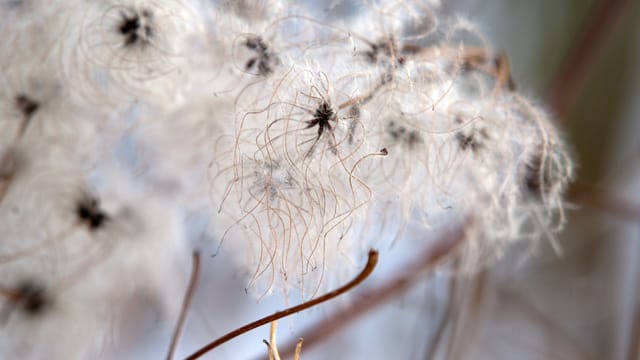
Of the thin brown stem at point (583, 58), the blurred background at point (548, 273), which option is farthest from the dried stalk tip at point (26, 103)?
the thin brown stem at point (583, 58)

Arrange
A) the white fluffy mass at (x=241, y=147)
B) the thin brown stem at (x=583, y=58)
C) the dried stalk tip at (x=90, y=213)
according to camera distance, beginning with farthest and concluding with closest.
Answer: the thin brown stem at (x=583, y=58), the dried stalk tip at (x=90, y=213), the white fluffy mass at (x=241, y=147)

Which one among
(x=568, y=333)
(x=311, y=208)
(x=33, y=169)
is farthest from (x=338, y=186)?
(x=568, y=333)

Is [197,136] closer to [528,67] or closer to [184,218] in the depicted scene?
[184,218]

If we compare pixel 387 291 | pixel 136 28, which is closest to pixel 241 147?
pixel 136 28

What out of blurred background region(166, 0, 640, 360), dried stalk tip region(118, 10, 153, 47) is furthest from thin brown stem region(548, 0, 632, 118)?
dried stalk tip region(118, 10, 153, 47)

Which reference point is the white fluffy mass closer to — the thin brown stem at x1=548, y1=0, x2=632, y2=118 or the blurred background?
the blurred background

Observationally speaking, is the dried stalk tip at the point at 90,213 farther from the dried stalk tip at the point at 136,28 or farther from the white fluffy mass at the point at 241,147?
the dried stalk tip at the point at 136,28

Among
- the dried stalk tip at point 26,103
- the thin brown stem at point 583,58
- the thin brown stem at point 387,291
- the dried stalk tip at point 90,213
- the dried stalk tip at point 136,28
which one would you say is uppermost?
the thin brown stem at point 583,58

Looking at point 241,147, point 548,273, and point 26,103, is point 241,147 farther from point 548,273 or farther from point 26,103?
point 548,273

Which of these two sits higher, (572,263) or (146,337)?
(572,263)
